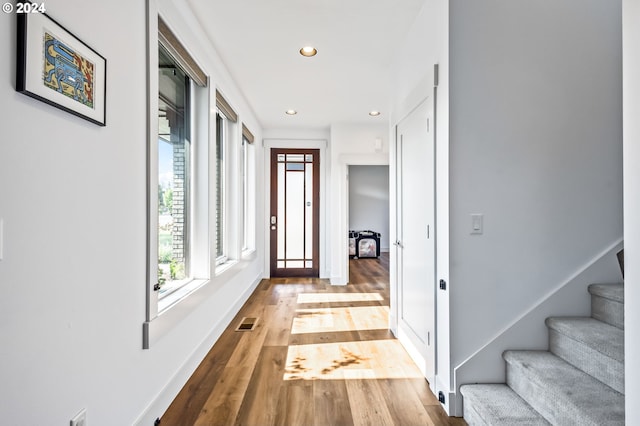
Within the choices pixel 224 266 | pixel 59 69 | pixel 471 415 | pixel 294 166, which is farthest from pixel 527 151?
pixel 294 166

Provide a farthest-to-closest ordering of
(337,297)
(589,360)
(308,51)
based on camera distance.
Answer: (337,297) < (308,51) < (589,360)

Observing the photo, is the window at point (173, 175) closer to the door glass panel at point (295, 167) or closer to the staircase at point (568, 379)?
the staircase at point (568, 379)

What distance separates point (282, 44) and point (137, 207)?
6.48 feet

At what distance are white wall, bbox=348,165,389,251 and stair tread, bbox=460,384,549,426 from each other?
8.23m

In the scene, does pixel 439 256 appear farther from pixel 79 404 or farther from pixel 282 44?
pixel 282 44

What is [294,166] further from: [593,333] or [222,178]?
[593,333]

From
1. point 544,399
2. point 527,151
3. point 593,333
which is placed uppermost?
point 527,151

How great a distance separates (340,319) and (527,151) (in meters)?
2.51

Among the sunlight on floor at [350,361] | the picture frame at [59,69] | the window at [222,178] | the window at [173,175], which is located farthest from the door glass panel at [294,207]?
the picture frame at [59,69]

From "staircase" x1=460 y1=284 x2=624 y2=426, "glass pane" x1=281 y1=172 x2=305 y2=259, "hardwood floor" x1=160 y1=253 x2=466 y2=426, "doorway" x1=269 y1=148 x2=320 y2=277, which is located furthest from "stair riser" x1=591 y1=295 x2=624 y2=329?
"glass pane" x1=281 y1=172 x2=305 y2=259

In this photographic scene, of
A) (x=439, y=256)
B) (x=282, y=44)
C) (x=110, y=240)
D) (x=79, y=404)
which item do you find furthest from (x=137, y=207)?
(x=282, y=44)

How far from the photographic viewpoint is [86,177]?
1.32 m

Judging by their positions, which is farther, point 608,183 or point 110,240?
point 608,183

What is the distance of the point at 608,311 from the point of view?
1.92m
